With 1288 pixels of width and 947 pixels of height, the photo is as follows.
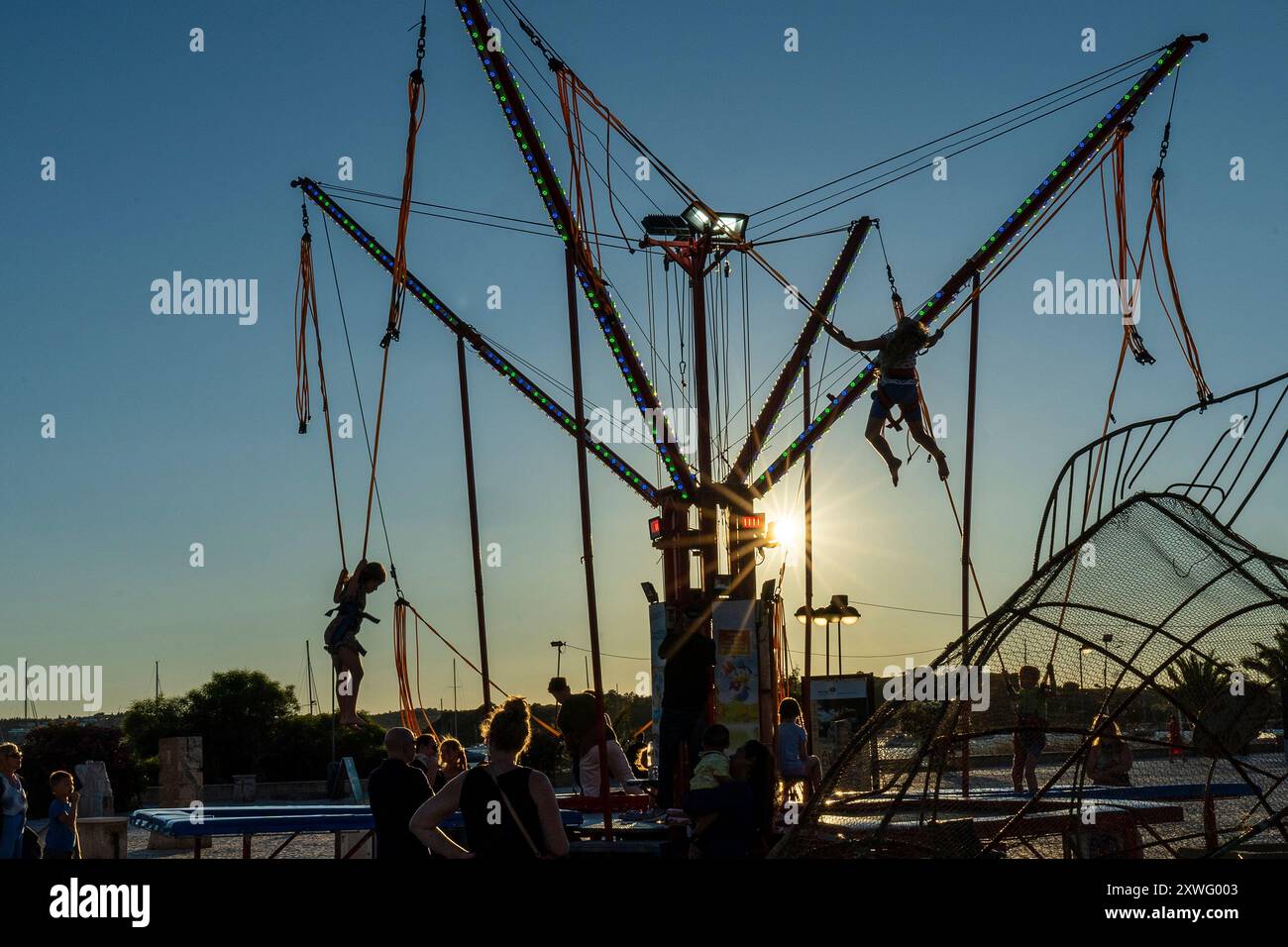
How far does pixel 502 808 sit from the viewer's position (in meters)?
5.67

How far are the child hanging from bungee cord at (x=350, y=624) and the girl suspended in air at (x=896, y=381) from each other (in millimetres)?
5118

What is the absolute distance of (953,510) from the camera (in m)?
15.2

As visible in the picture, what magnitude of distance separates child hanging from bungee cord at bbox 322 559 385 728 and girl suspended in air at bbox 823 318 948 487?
5.12m

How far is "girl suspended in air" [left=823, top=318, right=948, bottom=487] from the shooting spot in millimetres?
12578

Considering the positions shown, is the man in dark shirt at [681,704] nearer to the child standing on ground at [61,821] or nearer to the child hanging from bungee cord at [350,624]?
the child hanging from bungee cord at [350,624]

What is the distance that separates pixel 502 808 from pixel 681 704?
6.83 m

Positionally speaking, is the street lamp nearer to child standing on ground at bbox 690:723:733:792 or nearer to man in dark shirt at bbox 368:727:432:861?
child standing on ground at bbox 690:723:733:792

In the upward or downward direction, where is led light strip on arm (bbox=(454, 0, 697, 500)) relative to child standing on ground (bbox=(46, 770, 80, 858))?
upward

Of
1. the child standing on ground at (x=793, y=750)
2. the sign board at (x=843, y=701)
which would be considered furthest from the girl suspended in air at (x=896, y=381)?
the sign board at (x=843, y=701)

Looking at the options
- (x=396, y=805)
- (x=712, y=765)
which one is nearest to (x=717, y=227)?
(x=712, y=765)

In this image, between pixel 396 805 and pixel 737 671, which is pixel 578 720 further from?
pixel 396 805

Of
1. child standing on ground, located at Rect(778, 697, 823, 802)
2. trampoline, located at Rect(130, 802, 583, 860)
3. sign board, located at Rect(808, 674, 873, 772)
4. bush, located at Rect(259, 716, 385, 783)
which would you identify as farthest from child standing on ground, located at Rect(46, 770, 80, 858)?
bush, located at Rect(259, 716, 385, 783)
